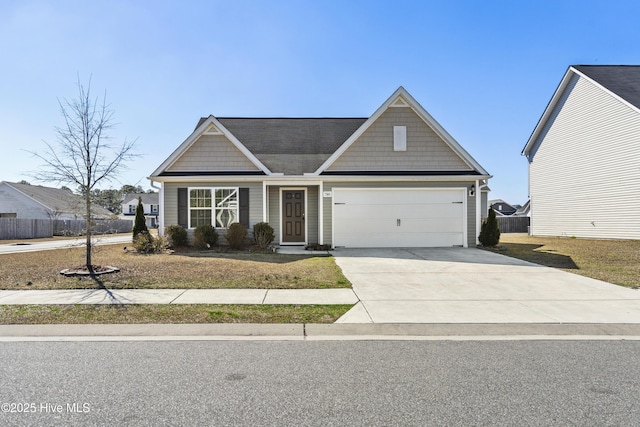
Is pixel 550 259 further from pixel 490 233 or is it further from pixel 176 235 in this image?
pixel 176 235

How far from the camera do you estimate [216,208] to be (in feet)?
49.2

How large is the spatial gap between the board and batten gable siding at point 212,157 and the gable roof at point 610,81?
18.1m

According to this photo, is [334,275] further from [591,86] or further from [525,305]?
[591,86]

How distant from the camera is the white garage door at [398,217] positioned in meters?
15.1

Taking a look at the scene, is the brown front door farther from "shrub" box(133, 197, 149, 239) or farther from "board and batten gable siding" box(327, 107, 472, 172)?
"shrub" box(133, 197, 149, 239)

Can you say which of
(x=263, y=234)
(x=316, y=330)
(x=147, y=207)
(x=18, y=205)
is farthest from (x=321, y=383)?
(x=147, y=207)

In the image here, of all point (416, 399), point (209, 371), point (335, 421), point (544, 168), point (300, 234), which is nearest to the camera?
point (335, 421)

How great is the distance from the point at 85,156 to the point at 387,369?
9.36 meters

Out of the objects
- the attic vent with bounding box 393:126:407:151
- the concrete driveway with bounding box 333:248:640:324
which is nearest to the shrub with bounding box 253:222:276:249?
the concrete driveway with bounding box 333:248:640:324

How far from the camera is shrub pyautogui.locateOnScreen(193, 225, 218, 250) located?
1420 cm

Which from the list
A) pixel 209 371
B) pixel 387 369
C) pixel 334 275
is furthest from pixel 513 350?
pixel 334 275

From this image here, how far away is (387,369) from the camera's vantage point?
390cm

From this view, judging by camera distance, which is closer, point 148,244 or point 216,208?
point 148,244

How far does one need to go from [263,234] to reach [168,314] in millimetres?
8620
